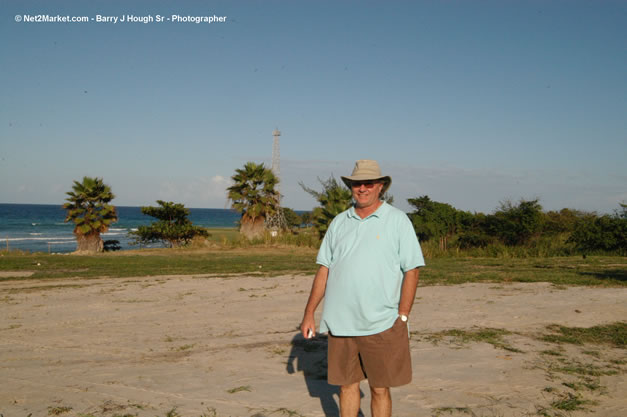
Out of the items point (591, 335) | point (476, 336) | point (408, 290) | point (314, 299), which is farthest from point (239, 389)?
point (591, 335)

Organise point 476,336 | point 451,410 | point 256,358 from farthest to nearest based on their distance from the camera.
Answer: point 476,336, point 256,358, point 451,410

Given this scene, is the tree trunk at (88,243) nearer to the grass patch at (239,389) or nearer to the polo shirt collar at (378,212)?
the grass patch at (239,389)

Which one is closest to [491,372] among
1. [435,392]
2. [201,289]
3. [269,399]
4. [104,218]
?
[435,392]

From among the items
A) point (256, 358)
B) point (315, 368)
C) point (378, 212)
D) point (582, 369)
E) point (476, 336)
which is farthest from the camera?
point (476, 336)

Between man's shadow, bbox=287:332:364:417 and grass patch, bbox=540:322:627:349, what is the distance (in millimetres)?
2969

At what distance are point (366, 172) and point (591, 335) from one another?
16.3 ft

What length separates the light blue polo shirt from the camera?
338 cm

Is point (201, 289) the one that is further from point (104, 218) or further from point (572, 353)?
point (104, 218)

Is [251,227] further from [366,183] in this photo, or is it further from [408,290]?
[408,290]

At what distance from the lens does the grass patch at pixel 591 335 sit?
6.45 meters

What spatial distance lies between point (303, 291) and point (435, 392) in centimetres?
667

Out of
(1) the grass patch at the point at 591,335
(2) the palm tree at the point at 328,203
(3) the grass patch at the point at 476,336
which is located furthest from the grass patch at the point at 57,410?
(2) the palm tree at the point at 328,203

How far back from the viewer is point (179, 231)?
31609 millimetres

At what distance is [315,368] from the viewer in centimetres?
543
